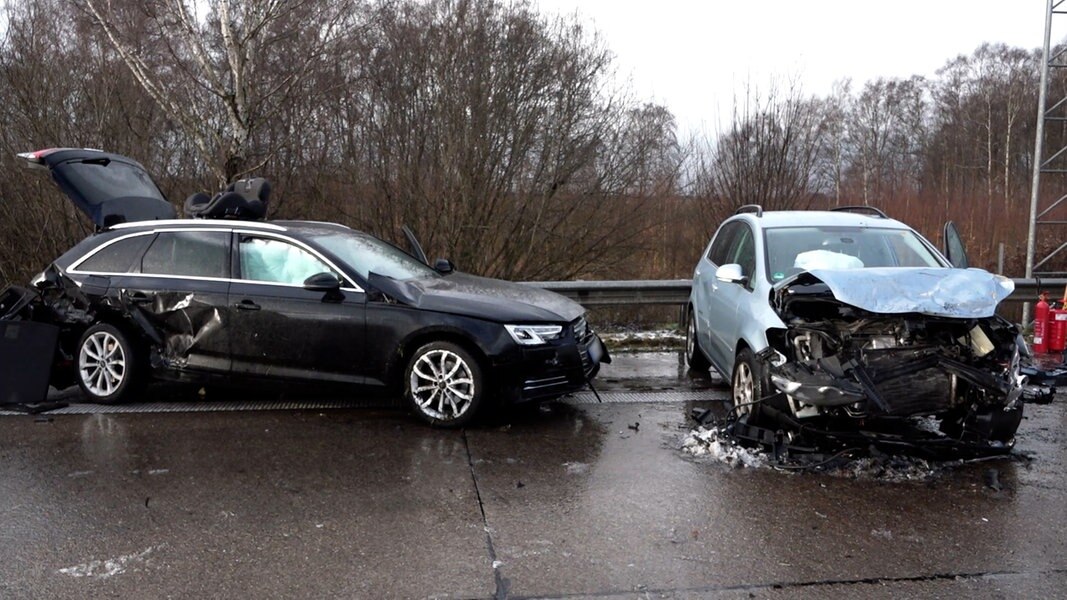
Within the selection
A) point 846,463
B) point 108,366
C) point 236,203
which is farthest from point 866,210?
point 108,366

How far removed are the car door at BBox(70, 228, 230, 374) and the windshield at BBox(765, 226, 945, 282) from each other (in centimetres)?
436

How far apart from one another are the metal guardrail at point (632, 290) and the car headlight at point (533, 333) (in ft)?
13.2

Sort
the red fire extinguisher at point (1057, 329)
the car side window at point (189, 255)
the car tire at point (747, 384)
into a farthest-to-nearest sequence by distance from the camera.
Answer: the red fire extinguisher at point (1057, 329) → the car side window at point (189, 255) → the car tire at point (747, 384)

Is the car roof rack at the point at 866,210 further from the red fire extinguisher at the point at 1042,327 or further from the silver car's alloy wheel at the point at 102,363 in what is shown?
the silver car's alloy wheel at the point at 102,363

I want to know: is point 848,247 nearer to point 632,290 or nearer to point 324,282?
point 632,290

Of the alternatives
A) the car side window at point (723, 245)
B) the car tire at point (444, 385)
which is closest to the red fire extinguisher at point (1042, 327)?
the car side window at point (723, 245)

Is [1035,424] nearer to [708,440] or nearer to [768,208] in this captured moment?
[708,440]

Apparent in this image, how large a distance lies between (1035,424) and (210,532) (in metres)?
5.91

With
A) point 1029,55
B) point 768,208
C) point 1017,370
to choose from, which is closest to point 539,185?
point 768,208

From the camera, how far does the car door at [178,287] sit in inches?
265

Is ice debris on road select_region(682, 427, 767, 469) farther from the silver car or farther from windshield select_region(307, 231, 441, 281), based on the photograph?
windshield select_region(307, 231, 441, 281)

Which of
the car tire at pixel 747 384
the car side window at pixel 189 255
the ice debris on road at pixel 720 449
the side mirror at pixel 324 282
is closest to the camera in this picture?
the ice debris on road at pixel 720 449

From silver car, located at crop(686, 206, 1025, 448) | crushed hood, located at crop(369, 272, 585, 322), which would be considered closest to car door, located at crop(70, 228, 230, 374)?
crushed hood, located at crop(369, 272, 585, 322)

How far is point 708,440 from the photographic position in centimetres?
588
